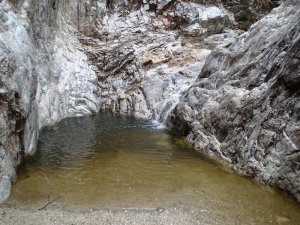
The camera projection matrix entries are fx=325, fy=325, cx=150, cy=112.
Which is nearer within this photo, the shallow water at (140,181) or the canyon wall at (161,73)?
the shallow water at (140,181)

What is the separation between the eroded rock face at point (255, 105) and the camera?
1009 cm

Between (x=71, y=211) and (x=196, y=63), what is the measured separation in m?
21.6

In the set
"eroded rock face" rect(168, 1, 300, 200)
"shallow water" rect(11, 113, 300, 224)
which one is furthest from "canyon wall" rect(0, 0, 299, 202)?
"shallow water" rect(11, 113, 300, 224)

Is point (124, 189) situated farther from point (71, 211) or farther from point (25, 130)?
point (25, 130)

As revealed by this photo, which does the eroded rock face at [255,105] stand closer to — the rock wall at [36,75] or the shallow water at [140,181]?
the shallow water at [140,181]

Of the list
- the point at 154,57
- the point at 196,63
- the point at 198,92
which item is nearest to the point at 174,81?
the point at 196,63

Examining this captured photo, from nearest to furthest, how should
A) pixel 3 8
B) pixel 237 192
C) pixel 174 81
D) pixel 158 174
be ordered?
pixel 237 192 < pixel 158 174 < pixel 3 8 < pixel 174 81

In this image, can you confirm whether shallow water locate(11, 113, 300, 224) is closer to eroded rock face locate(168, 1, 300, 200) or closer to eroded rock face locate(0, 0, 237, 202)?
eroded rock face locate(168, 1, 300, 200)

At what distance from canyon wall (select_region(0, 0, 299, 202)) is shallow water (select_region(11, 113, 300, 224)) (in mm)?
703

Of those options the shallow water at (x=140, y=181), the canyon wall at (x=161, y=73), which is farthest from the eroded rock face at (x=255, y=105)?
the shallow water at (x=140, y=181)

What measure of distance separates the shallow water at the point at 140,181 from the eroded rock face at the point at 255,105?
801 millimetres

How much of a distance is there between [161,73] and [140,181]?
1907cm

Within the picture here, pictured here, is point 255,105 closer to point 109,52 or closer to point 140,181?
point 140,181

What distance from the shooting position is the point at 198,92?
1830 cm
